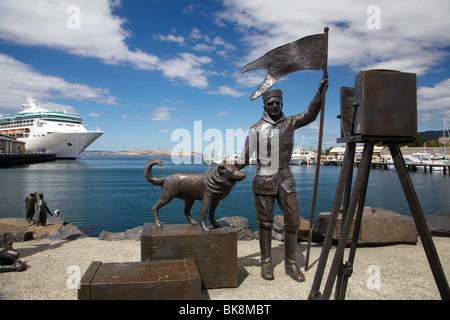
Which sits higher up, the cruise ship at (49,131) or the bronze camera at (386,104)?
the cruise ship at (49,131)

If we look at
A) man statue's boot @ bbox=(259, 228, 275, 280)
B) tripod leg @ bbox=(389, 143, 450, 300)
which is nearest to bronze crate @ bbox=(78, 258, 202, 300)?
man statue's boot @ bbox=(259, 228, 275, 280)

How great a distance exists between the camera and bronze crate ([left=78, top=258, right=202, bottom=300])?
307 centimetres

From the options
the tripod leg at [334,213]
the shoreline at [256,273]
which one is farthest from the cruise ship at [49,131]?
the tripod leg at [334,213]

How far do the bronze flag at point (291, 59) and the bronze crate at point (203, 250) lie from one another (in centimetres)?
208

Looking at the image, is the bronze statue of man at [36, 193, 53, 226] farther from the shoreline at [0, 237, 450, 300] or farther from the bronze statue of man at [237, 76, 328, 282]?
the bronze statue of man at [237, 76, 328, 282]

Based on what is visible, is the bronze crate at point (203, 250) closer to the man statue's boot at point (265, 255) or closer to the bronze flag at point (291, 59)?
the man statue's boot at point (265, 255)

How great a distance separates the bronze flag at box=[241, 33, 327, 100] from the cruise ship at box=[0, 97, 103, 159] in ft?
216

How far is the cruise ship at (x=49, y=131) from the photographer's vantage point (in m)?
64.6

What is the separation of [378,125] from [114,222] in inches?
565

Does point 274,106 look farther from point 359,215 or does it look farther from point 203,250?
point 203,250

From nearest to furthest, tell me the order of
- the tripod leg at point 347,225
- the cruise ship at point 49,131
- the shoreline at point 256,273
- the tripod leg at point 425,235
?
the tripod leg at point 425,235 < the tripod leg at point 347,225 < the shoreline at point 256,273 < the cruise ship at point 49,131

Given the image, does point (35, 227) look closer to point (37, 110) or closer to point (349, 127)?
point (349, 127)

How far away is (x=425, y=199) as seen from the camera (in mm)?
23219

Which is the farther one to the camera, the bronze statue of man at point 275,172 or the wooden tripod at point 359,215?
the bronze statue of man at point 275,172
